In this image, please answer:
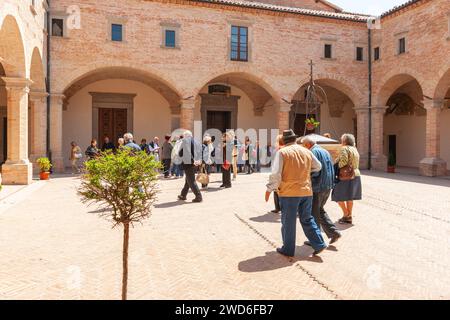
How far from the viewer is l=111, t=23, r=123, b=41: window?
15744 mm

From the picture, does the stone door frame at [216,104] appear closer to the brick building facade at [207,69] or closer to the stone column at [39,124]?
the brick building facade at [207,69]

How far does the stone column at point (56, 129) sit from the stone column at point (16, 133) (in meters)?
3.71

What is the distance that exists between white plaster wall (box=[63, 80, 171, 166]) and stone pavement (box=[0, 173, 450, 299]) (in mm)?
11407

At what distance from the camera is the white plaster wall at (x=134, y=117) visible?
19.2 m

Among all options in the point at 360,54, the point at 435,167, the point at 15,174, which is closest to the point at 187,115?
the point at 15,174

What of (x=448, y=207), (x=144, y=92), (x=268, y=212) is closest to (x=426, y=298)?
(x=268, y=212)

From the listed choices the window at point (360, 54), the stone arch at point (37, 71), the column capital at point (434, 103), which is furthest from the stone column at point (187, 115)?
the column capital at point (434, 103)

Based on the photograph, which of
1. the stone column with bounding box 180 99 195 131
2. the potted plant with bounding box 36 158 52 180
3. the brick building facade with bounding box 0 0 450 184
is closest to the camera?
the potted plant with bounding box 36 158 52 180

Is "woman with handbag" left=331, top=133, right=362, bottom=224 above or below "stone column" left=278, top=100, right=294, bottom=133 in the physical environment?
below

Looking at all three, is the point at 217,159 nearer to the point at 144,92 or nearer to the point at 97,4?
the point at 144,92

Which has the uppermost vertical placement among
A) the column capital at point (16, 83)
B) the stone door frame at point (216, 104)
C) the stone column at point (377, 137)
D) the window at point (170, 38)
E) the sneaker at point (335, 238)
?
the window at point (170, 38)

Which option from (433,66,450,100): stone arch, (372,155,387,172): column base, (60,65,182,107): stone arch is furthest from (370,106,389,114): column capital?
(60,65,182,107): stone arch

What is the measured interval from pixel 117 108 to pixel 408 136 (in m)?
17.4

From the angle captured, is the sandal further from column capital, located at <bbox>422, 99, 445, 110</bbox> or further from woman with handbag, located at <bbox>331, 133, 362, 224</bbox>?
column capital, located at <bbox>422, 99, 445, 110</bbox>
